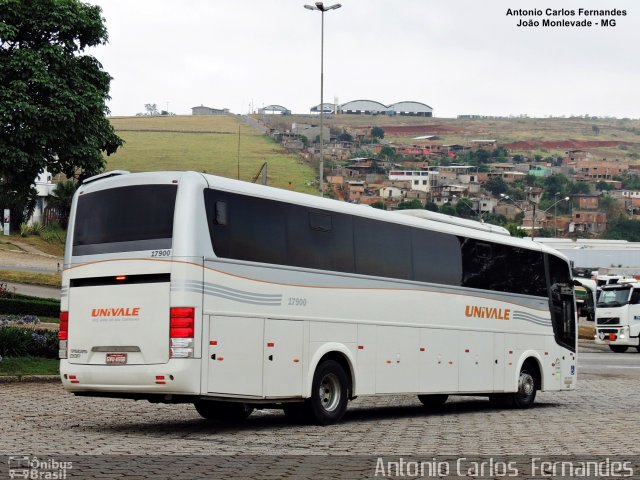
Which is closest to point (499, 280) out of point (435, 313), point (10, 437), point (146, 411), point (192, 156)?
point (435, 313)

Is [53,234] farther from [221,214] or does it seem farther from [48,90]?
[221,214]

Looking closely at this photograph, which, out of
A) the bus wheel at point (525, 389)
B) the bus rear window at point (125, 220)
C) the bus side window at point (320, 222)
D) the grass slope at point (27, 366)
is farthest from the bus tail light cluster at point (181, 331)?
the grass slope at point (27, 366)

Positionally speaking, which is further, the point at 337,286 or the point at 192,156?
the point at 192,156

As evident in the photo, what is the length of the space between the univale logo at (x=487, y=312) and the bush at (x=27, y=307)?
18327 mm

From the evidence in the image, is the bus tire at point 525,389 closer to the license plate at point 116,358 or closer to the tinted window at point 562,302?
the tinted window at point 562,302

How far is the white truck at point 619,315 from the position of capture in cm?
4828

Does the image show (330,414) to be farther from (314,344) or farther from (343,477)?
(343,477)

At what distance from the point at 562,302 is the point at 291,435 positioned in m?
10.3

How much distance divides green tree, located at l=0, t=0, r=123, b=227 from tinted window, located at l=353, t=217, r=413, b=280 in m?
16.1

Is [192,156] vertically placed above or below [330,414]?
above

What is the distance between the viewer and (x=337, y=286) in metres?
17.5

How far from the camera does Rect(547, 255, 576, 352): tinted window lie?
23.6 m

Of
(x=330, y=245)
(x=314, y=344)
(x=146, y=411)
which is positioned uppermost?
(x=330, y=245)

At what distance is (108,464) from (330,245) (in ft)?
22.2
